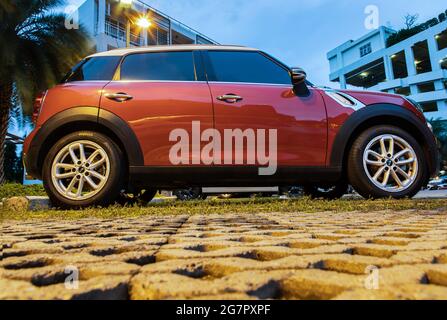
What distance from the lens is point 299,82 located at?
388 centimetres

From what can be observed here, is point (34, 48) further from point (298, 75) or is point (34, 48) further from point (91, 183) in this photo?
point (298, 75)

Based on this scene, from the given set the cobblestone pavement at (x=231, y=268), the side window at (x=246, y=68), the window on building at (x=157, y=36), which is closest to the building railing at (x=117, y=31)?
the window on building at (x=157, y=36)

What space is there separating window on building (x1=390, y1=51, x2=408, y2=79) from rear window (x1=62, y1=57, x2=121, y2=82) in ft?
153

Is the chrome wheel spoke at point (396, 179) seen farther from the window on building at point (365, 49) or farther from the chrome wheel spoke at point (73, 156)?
the window on building at point (365, 49)

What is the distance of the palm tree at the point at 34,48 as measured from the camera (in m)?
10.7

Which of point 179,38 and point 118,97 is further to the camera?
point 179,38

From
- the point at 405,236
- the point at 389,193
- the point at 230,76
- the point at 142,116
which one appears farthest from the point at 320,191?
the point at 405,236

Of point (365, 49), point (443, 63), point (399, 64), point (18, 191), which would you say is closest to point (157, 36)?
point (18, 191)

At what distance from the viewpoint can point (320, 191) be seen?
5312 mm

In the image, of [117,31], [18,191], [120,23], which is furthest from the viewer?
[120,23]

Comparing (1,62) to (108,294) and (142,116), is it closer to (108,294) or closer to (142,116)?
(142,116)

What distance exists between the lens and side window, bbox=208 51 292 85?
4.04 meters

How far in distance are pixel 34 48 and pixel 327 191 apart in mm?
9903

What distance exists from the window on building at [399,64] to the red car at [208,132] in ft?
150
